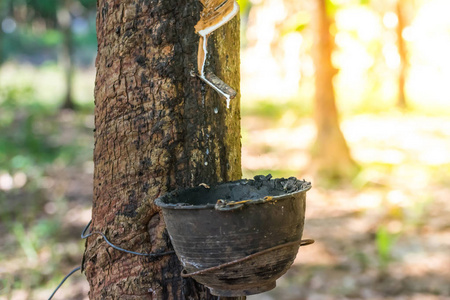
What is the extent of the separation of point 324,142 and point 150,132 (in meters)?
5.68

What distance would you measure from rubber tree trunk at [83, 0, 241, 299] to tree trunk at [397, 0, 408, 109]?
11.0 meters

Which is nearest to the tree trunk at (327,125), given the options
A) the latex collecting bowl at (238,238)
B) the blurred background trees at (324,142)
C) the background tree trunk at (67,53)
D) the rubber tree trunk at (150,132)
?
the blurred background trees at (324,142)

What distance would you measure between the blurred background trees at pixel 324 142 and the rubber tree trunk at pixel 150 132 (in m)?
1.36

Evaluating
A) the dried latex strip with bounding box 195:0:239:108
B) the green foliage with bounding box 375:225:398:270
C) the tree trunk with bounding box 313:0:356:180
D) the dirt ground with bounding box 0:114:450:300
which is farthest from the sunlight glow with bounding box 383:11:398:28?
the dried latex strip with bounding box 195:0:239:108

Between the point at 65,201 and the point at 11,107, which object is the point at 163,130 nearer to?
the point at 65,201

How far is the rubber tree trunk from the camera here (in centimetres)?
182

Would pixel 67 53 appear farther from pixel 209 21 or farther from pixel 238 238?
pixel 238 238

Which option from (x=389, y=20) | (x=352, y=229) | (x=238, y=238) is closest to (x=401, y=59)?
(x=389, y=20)

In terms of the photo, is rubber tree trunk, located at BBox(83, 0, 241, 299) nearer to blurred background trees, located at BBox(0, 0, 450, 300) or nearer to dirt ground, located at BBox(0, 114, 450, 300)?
blurred background trees, located at BBox(0, 0, 450, 300)

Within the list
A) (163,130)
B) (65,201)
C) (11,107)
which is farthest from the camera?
(11,107)

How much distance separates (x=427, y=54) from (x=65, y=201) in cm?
1168

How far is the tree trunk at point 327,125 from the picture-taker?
7.09 meters

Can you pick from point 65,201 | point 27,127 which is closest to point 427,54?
point 27,127

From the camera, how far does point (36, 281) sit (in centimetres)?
414
